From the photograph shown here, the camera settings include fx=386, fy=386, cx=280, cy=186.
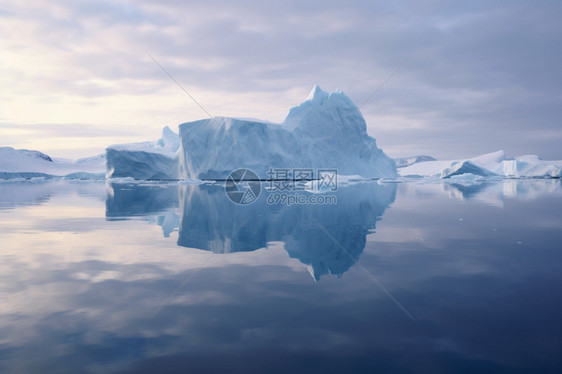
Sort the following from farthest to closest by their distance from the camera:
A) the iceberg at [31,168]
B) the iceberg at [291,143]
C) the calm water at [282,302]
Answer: the iceberg at [31,168] → the iceberg at [291,143] → the calm water at [282,302]

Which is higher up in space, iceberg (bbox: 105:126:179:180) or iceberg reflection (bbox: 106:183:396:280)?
iceberg (bbox: 105:126:179:180)

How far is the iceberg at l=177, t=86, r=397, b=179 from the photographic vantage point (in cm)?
3697

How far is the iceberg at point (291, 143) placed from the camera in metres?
37.0

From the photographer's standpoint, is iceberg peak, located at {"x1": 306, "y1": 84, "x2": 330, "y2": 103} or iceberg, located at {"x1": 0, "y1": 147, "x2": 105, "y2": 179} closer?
iceberg peak, located at {"x1": 306, "y1": 84, "x2": 330, "y2": 103}

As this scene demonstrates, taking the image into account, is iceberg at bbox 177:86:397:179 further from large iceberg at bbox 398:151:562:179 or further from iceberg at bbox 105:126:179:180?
large iceberg at bbox 398:151:562:179

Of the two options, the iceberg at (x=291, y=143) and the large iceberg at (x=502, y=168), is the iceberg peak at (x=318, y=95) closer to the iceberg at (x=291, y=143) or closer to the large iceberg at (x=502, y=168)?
the iceberg at (x=291, y=143)

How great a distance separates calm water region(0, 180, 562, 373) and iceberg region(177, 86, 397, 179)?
3010cm

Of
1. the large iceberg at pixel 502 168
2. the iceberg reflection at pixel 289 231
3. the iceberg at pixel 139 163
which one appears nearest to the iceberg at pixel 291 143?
the iceberg at pixel 139 163

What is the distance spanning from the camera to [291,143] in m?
39.2

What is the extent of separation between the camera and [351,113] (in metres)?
42.7

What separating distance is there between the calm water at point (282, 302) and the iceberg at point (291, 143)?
3010cm

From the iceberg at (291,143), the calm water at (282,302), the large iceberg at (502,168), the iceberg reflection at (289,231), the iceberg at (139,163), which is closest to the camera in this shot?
the calm water at (282,302)

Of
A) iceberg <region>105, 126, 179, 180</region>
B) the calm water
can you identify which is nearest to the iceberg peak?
iceberg <region>105, 126, 179, 180</region>

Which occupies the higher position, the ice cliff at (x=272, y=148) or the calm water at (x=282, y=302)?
the ice cliff at (x=272, y=148)
